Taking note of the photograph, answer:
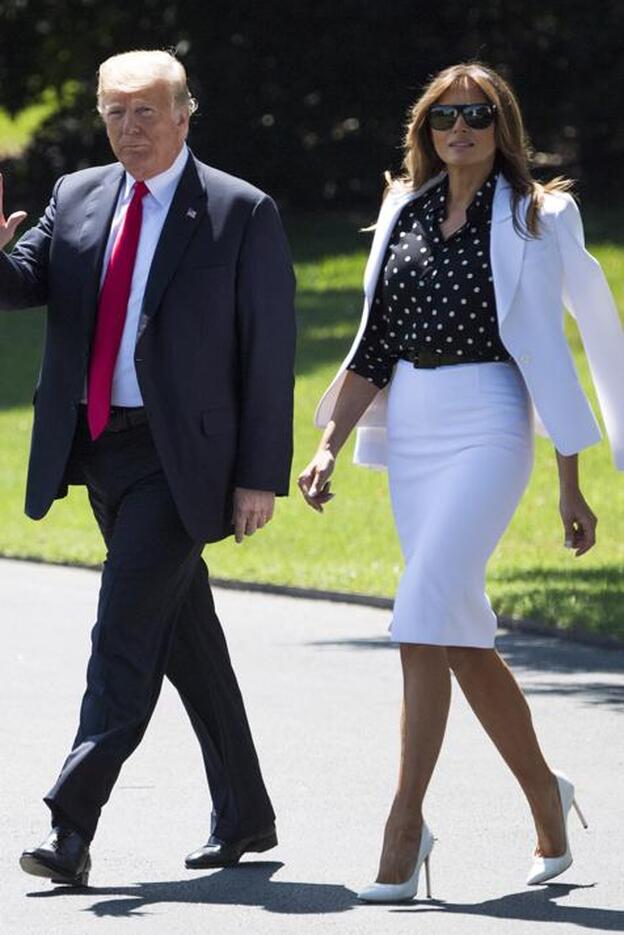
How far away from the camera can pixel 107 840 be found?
21.7 feet

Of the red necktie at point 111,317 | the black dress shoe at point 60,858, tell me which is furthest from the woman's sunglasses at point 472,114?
Answer: the black dress shoe at point 60,858

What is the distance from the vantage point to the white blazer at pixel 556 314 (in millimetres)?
5879

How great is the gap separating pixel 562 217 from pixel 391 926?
5.53ft

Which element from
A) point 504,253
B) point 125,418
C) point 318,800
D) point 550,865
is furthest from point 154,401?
point 318,800

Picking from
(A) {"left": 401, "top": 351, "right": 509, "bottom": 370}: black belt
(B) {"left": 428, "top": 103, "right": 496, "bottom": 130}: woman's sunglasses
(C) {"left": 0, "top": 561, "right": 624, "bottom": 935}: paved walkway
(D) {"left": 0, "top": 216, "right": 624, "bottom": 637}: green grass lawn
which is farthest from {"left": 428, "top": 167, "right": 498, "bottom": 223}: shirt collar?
(D) {"left": 0, "top": 216, "right": 624, "bottom": 637}: green grass lawn

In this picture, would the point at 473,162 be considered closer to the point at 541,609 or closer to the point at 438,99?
the point at 438,99

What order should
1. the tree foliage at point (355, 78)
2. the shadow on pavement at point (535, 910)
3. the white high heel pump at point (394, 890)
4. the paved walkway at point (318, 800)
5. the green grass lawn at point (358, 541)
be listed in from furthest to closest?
the tree foliage at point (355, 78), the green grass lawn at point (358, 541), the white high heel pump at point (394, 890), the paved walkway at point (318, 800), the shadow on pavement at point (535, 910)

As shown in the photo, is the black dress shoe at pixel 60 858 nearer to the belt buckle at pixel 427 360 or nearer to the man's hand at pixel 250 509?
the man's hand at pixel 250 509

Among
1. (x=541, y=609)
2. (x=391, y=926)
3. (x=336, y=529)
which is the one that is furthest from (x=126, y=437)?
(x=336, y=529)

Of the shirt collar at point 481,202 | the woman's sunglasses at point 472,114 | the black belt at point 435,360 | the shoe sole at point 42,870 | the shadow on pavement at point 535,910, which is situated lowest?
the shadow on pavement at point 535,910

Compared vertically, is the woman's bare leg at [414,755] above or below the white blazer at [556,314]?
below

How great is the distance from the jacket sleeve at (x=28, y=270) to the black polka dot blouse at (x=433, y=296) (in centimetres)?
Result: 82

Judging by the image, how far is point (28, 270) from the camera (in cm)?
629

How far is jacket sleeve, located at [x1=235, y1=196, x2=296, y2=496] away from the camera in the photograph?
6.11 meters
